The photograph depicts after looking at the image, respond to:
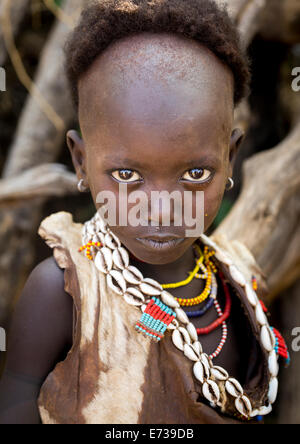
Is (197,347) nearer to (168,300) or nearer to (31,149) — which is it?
(168,300)

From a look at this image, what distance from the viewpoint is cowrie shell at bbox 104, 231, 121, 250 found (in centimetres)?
106

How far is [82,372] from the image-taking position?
0.97 meters

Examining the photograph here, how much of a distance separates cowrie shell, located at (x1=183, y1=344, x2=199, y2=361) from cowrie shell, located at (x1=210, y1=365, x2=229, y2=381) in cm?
6

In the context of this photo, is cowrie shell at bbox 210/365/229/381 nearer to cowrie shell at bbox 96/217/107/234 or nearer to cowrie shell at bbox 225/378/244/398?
cowrie shell at bbox 225/378/244/398

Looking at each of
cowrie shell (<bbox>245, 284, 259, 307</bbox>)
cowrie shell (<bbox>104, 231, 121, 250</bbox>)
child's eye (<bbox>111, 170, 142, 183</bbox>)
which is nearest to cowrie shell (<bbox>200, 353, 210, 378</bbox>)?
cowrie shell (<bbox>245, 284, 259, 307</bbox>)

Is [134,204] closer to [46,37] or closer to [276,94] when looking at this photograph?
[276,94]

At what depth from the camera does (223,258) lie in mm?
1235

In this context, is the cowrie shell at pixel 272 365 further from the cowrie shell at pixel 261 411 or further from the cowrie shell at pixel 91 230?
the cowrie shell at pixel 91 230

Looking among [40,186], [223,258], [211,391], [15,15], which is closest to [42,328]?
[211,391]

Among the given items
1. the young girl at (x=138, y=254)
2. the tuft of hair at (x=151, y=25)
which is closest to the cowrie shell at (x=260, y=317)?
the young girl at (x=138, y=254)

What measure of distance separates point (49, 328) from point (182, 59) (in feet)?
2.05

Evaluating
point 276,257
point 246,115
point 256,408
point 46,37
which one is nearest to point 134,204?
point 256,408

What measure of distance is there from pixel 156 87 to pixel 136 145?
12cm

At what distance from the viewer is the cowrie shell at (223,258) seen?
1.23 m
